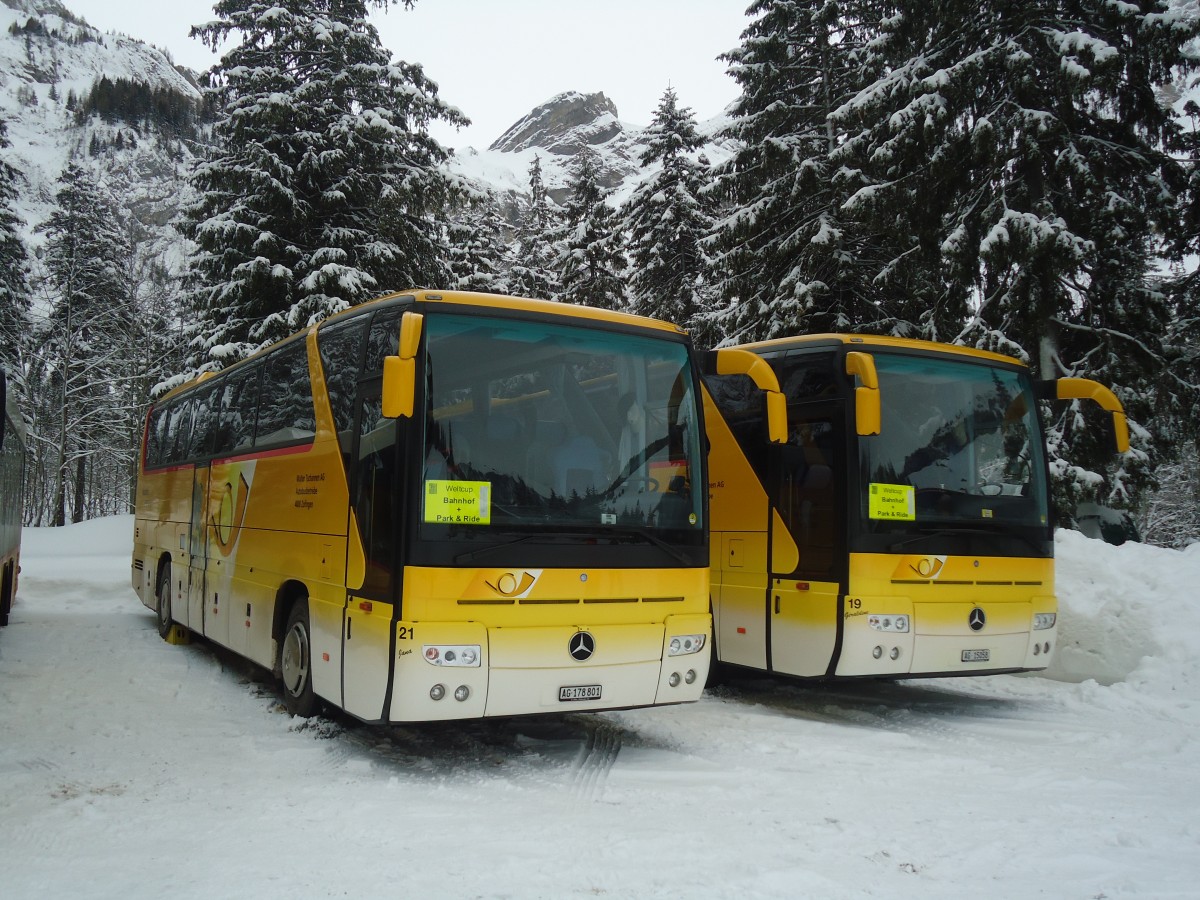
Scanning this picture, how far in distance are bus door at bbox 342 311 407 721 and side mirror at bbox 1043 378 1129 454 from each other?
6.55 metres

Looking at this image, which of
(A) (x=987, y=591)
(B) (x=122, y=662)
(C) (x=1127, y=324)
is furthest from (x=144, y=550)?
(C) (x=1127, y=324)

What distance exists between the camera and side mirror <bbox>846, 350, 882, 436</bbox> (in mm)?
8094

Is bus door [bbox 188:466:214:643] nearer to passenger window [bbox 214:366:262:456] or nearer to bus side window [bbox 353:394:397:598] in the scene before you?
passenger window [bbox 214:366:262:456]

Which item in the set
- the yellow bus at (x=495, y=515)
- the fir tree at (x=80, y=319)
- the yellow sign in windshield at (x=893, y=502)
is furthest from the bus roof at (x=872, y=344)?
the fir tree at (x=80, y=319)

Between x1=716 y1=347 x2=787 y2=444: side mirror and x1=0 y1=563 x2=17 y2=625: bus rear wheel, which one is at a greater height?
x1=716 y1=347 x2=787 y2=444: side mirror

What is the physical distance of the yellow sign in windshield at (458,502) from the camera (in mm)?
6320

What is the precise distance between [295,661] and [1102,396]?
7828mm

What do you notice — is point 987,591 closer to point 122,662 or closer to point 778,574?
point 778,574

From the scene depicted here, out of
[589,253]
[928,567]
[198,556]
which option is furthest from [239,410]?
[589,253]

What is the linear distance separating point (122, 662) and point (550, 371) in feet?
23.1

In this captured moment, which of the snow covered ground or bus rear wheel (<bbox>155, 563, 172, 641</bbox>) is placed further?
bus rear wheel (<bbox>155, 563, 172, 641</bbox>)

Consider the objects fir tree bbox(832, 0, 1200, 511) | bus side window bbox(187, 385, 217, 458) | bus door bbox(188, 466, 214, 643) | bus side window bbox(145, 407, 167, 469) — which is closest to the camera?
bus door bbox(188, 466, 214, 643)

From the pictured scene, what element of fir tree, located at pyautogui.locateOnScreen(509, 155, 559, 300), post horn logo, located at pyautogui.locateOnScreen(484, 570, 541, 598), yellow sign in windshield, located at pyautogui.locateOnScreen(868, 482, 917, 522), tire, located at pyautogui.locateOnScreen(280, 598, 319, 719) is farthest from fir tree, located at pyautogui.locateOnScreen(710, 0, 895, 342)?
post horn logo, located at pyautogui.locateOnScreen(484, 570, 541, 598)

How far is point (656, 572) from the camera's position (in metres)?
7.05
